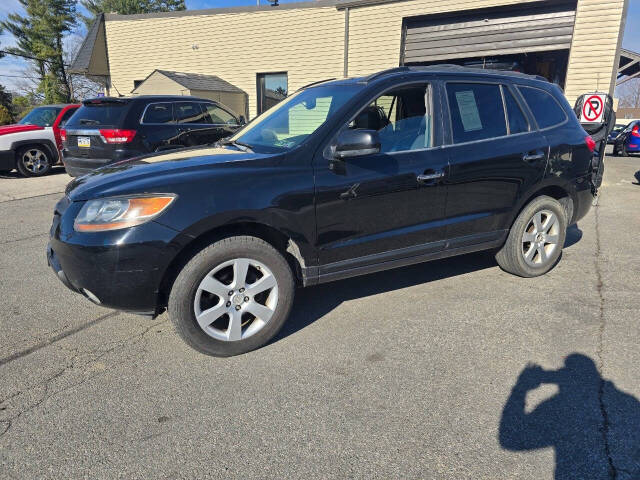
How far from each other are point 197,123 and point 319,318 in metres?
5.68

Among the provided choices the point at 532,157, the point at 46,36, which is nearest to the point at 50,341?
the point at 532,157

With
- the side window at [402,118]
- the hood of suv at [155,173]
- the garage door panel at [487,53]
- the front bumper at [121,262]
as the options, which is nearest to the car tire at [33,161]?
the hood of suv at [155,173]

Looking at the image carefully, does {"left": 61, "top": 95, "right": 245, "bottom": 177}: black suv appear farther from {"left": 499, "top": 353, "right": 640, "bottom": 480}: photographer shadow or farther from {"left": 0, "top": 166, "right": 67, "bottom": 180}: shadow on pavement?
{"left": 499, "top": 353, "right": 640, "bottom": 480}: photographer shadow

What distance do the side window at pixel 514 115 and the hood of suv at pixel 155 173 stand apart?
229 cm

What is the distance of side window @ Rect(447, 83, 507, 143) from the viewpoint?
3590mm

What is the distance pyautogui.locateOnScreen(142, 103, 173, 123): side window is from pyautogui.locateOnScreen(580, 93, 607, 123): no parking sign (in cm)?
715

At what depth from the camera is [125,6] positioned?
44.2 m

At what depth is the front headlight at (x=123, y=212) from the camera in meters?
2.60

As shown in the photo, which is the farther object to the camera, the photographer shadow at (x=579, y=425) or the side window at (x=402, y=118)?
the side window at (x=402, y=118)

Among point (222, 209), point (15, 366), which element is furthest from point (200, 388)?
point (15, 366)

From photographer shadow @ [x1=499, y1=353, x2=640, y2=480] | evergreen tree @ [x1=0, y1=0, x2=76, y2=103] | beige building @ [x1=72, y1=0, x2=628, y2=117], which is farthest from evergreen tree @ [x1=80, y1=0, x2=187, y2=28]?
photographer shadow @ [x1=499, y1=353, x2=640, y2=480]

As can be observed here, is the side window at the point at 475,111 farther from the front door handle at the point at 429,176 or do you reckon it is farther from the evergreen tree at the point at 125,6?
the evergreen tree at the point at 125,6

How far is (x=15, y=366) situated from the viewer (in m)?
2.83

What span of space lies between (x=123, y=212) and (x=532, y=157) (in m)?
3.33
